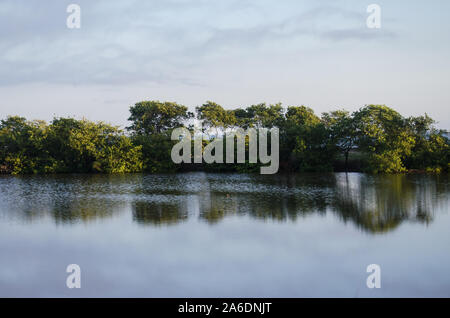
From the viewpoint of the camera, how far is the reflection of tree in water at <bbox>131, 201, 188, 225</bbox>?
539 inches

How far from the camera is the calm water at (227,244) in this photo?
7730mm

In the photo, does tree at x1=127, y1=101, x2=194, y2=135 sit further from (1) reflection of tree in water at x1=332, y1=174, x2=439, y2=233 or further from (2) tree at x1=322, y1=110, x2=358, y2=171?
(1) reflection of tree in water at x1=332, y1=174, x2=439, y2=233

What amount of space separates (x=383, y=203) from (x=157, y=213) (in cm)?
937

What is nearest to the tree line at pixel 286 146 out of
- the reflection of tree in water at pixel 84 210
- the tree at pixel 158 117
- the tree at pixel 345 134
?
the tree at pixel 345 134

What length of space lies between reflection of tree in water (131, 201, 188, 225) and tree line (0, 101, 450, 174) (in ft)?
62.6

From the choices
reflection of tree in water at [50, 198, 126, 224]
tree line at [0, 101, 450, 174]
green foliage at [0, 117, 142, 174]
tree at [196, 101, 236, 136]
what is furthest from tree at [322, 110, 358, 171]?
reflection of tree in water at [50, 198, 126, 224]

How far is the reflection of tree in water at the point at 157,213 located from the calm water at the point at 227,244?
4cm

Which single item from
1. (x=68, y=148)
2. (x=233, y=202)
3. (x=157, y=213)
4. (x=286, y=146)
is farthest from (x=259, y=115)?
(x=157, y=213)

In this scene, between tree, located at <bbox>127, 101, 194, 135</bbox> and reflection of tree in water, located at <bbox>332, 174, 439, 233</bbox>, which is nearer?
reflection of tree in water, located at <bbox>332, 174, 439, 233</bbox>

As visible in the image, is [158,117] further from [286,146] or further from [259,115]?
[286,146]

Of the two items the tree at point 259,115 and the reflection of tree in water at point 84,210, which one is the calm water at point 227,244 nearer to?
the reflection of tree in water at point 84,210

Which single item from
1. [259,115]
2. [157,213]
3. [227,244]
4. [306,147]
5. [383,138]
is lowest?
[227,244]

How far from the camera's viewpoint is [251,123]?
42.1 metres

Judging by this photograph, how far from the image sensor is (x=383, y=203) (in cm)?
1702
